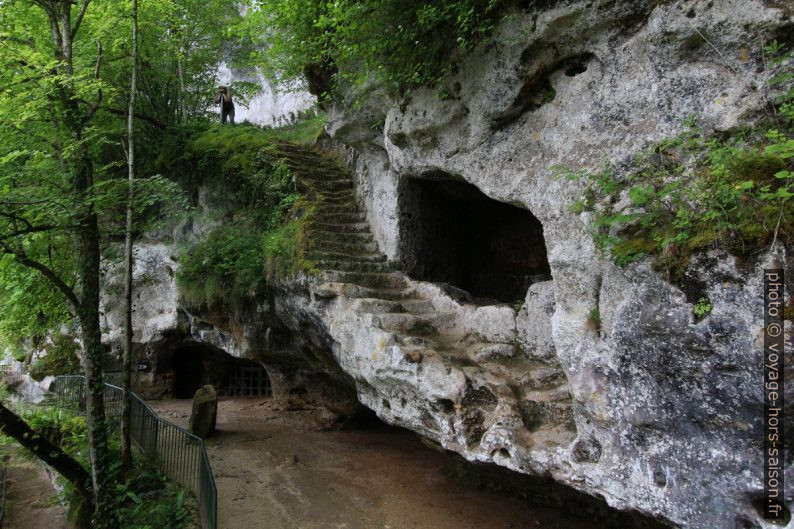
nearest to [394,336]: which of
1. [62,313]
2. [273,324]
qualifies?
[273,324]

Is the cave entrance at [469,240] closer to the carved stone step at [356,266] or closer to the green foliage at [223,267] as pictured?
the carved stone step at [356,266]

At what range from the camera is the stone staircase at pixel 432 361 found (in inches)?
203

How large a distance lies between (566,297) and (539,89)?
8.73 ft

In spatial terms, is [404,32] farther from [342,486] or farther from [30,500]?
[30,500]

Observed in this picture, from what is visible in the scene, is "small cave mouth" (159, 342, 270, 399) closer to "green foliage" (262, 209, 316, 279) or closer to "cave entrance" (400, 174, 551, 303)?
"green foliage" (262, 209, 316, 279)

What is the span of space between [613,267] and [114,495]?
27.4ft

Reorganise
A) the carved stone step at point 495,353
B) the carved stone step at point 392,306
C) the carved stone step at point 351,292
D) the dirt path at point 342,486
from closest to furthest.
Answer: the carved stone step at point 495,353 < the dirt path at point 342,486 < the carved stone step at point 392,306 < the carved stone step at point 351,292

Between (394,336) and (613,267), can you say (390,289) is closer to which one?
(394,336)

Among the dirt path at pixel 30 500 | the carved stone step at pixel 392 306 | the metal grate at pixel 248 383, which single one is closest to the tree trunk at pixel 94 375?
the dirt path at pixel 30 500

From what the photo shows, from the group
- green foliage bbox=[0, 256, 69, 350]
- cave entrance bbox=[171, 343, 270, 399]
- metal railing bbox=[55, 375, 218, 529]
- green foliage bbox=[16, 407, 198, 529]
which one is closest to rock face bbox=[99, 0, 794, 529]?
metal railing bbox=[55, 375, 218, 529]

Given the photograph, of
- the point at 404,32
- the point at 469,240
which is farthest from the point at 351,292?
the point at 404,32

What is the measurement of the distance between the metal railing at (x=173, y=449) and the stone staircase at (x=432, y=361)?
98.3 inches

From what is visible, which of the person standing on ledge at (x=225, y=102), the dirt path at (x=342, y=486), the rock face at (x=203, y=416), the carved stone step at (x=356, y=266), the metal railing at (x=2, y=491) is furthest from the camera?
the person standing on ledge at (x=225, y=102)

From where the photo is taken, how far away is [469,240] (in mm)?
10516
